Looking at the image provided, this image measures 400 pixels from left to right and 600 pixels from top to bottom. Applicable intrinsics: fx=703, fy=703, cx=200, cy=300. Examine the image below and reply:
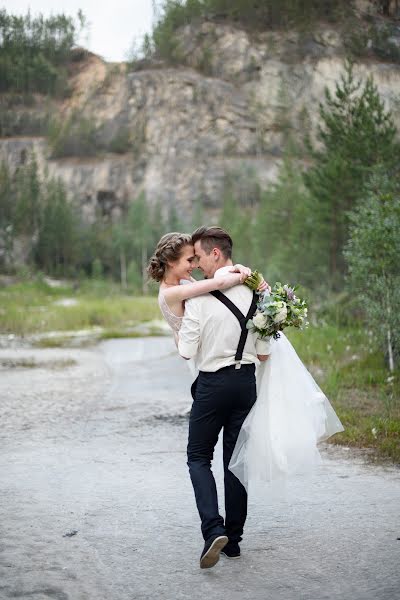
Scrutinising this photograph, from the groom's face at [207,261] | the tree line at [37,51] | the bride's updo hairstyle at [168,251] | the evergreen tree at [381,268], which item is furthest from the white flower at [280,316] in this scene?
the tree line at [37,51]

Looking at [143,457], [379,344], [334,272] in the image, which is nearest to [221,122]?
[334,272]

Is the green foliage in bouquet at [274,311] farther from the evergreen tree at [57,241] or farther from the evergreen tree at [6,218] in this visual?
the evergreen tree at [57,241]

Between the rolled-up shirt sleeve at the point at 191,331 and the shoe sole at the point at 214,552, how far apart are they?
1.15 m

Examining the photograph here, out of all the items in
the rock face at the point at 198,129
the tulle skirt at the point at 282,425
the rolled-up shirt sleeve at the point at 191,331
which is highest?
the rock face at the point at 198,129

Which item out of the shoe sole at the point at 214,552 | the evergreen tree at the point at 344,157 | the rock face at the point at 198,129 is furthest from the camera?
the rock face at the point at 198,129

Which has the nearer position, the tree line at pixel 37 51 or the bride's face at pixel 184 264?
the bride's face at pixel 184 264

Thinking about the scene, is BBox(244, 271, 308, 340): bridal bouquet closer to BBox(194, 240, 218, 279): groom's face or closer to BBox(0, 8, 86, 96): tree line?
BBox(194, 240, 218, 279): groom's face

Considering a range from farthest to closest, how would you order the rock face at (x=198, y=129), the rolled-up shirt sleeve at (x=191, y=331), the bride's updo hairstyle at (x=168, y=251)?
1. the rock face at (x=198, y=129)
2. the bride's updo hairstyle at (x=168, y=251)
3. the rolled-up shirt sleeve at (x=191, y=331)

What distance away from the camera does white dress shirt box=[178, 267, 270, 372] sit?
4.51 m

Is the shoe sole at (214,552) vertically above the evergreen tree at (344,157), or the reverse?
the evergreen tree at (344,157)

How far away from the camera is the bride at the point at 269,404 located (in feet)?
15.2

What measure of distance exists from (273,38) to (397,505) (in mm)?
85874

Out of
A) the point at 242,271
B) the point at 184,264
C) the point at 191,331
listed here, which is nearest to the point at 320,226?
the point at 184,264

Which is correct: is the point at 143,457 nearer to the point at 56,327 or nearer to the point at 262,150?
the point at 56,327
